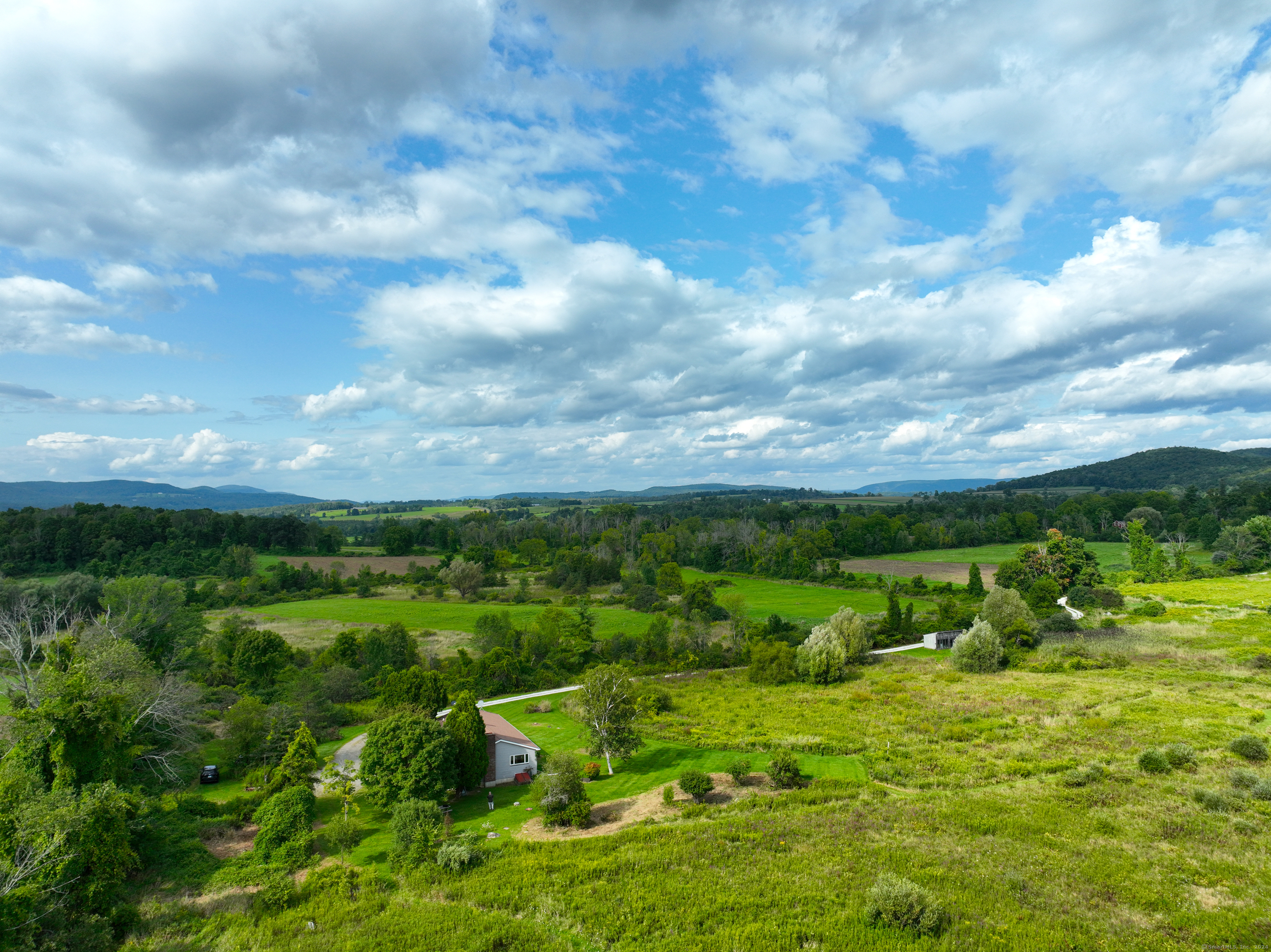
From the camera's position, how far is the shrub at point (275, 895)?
68.3 feet

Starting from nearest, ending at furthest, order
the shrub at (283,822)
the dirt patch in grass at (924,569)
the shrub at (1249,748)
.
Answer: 1. the shrub at (283,822)
2. the shrub at (1249,748)
3. the dirt patch in grass at (924,569)

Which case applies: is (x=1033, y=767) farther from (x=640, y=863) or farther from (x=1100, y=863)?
(x=640, y=863)

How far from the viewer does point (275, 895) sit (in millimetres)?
20922

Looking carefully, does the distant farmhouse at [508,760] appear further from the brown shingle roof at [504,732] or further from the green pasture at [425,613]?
the green pasture at [425,613]

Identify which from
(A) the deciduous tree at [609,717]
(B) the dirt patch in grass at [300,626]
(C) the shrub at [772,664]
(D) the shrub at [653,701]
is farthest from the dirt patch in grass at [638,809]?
(B) the dirt patch in grass at [300,626]

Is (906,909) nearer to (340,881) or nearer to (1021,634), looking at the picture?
(340,881)

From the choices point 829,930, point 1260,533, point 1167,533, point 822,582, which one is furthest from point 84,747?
point 1167,533

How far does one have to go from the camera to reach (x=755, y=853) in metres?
21.7

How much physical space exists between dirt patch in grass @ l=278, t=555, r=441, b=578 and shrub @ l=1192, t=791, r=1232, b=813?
103024 mm

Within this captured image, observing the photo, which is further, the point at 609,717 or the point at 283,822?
the point at 609,717

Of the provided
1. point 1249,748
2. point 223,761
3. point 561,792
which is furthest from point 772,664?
point 223,761

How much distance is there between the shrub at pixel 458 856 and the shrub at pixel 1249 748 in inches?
1402

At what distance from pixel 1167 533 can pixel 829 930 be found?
5709 inches

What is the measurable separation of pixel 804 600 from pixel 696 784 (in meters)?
63.4
